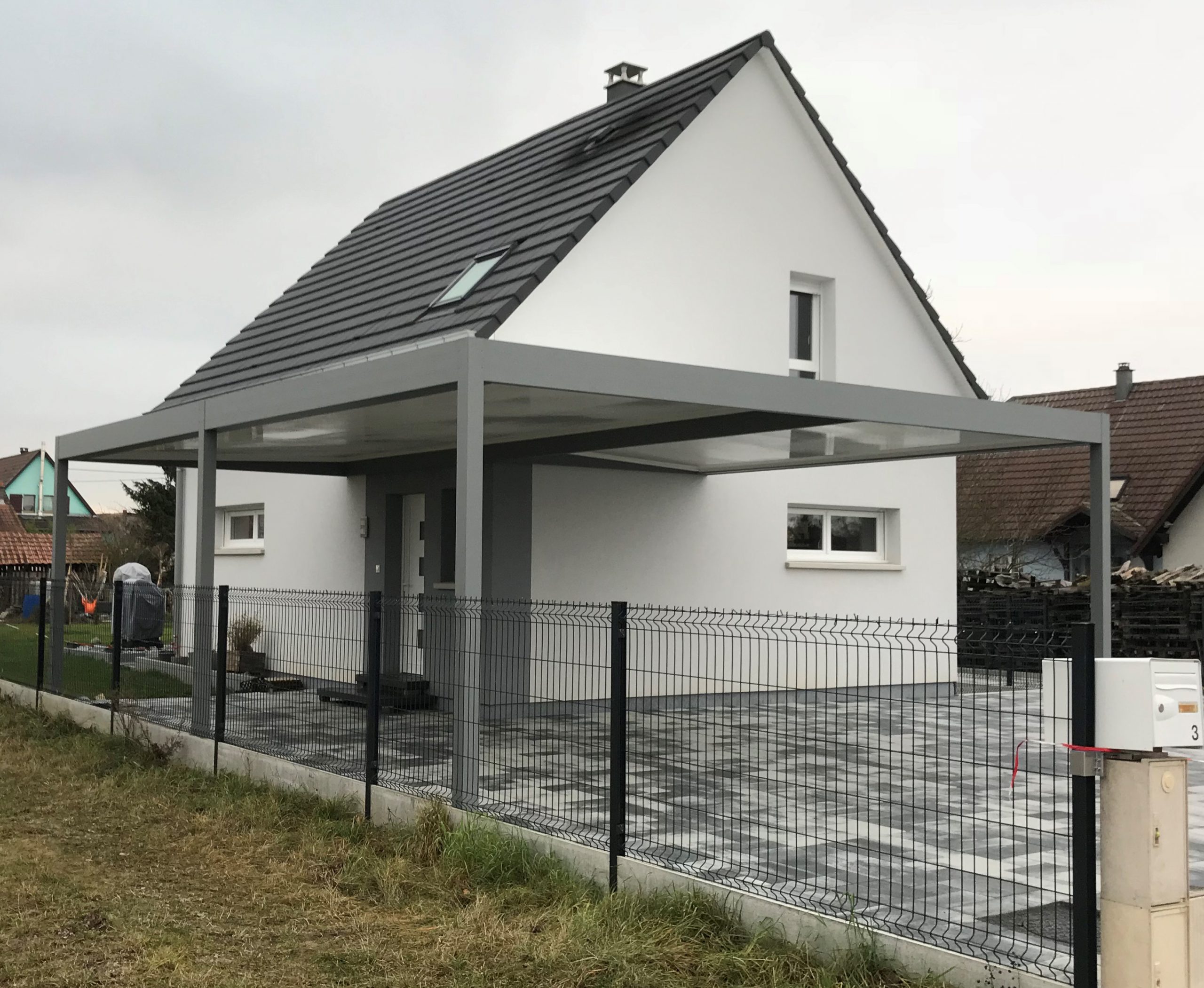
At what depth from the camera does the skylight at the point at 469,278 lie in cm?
1259

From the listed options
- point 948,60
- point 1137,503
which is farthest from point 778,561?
point 1137,503

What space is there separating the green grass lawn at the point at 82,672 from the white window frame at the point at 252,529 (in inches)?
91.0

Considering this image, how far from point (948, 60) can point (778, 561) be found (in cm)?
595

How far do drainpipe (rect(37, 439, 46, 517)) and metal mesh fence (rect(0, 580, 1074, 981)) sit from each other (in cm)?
431

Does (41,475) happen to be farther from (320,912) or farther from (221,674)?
(320,912)

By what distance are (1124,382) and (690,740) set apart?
A: 26502mm

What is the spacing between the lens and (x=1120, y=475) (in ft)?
90.9

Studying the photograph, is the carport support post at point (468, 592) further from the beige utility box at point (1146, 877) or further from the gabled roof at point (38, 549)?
the gabled roof at point (38, 549)

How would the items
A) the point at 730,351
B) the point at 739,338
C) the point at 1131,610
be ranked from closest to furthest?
the point at 730,351, the point at 739,338, the point at 1131,610

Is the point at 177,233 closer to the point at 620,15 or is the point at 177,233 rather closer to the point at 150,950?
the point at 620,15

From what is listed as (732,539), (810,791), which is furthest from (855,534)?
(810,791)

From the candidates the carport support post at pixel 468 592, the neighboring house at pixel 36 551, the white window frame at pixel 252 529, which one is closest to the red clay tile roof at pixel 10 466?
the neighboring house at pixel 36 551

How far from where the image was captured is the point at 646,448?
478 inches

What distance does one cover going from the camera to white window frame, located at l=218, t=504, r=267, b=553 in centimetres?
1739
